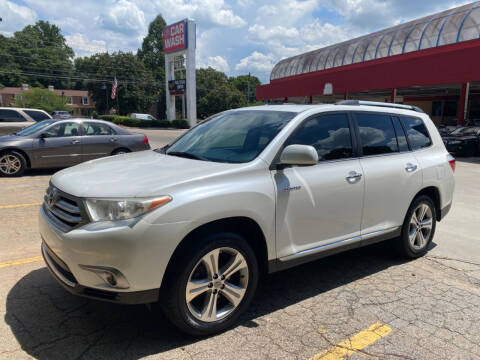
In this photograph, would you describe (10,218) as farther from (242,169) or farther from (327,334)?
(327,334)

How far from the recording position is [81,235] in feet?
→ 8.34

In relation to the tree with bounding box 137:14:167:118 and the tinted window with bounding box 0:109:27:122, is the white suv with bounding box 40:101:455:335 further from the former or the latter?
the tree with bounding box 137:14:167:118

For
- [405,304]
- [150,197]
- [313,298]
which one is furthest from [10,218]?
[405,304]

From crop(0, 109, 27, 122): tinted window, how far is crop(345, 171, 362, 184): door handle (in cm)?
1297

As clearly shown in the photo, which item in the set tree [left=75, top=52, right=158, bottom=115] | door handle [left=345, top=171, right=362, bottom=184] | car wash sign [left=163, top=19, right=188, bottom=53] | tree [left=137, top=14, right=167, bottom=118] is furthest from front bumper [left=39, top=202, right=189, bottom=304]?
tree [left=137, top=14, right=167, bottom=118]

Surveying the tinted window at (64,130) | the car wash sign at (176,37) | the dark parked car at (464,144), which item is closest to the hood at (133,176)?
the tinted window at (64,130)

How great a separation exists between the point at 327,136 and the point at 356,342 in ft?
6.05

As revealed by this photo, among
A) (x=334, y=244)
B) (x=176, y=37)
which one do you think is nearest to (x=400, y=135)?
(x=334, y=244)

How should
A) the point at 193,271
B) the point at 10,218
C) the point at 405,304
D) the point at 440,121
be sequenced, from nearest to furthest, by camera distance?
the point at 193,271
the point at 405,304
the point at 10,218
the point at 440,121

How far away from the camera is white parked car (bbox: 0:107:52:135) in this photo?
12750 millimetres

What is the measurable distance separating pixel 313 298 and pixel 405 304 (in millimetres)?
837

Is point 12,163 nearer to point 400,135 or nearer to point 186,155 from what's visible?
point 186,155

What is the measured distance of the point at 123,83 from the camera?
65938 mm

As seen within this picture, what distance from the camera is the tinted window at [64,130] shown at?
31.7 feet
